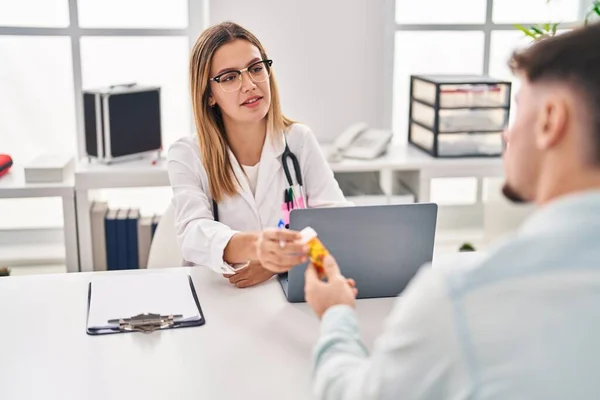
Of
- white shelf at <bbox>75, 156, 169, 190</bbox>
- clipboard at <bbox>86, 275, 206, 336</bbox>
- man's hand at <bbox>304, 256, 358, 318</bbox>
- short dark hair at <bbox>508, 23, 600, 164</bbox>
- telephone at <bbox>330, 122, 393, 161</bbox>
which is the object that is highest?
short dark hair at <bbox>508, 23, 600, 164</bbox>

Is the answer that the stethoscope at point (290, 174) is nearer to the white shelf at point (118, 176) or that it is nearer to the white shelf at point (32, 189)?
the white shelf at point (118, 176)

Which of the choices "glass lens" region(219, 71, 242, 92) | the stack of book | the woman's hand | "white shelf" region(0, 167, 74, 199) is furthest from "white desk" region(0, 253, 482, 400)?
the stack of book

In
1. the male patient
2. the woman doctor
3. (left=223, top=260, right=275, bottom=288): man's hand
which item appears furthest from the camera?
the woman doctor

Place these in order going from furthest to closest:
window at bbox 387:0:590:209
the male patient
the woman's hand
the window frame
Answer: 1. window at bbox 387:0:590:209
2. the window frame
3. the woman's hand
4. the male patient

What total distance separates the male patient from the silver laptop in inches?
28.7

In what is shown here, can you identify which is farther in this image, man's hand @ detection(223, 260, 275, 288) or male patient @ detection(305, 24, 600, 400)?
man's hand @ detection(223, 260, 275, 288)

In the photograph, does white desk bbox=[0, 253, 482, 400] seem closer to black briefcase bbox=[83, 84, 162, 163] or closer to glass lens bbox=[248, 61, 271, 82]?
glass lens bbox=[248, 61, 271, 82]

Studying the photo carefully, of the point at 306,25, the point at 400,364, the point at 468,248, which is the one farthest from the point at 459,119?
the point at 400,364

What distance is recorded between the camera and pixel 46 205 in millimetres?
3561

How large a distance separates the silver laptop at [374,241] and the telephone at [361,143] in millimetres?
1439

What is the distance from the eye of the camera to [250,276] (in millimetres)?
1910

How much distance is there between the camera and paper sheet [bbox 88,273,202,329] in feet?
5.53

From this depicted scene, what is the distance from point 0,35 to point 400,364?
3.01 meters

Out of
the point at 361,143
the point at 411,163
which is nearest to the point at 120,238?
the point at 361,143
